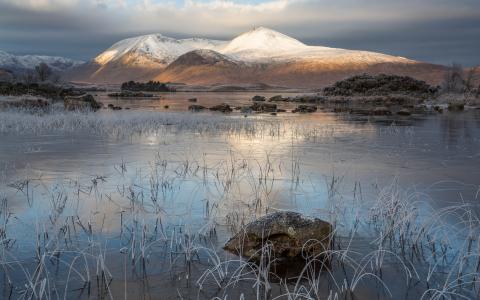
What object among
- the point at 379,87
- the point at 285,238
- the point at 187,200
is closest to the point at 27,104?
the point at 187,200

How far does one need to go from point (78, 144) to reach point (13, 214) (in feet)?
30.6

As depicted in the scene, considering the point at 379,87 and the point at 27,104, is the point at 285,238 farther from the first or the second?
the point at 379,87

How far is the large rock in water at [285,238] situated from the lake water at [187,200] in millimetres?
305

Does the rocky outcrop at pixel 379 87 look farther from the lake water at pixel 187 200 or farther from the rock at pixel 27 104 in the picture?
the lake water at pixel 187 200

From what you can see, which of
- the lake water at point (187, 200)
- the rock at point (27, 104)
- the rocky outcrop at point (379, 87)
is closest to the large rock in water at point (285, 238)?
the lake water at point (187, 200)

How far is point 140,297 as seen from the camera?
5684 mm

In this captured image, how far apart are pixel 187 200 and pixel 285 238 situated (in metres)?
3.29

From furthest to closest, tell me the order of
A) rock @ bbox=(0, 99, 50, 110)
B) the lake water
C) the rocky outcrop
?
1. the rocky outcrop
2. rock @ bbox=(0, 99, 50, 110)
3. the lake water

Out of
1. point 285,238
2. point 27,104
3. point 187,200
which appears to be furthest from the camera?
point 27,104

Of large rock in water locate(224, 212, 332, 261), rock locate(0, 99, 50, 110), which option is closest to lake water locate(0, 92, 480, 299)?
large rock in water locate(224, 212, 332, 261)

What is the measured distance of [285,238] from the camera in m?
6.78

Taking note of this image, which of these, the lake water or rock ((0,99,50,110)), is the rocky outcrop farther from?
the lake water

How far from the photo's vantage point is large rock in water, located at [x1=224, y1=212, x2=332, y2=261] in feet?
22.0

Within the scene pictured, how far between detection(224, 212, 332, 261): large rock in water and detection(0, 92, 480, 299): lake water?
0.30 meters
